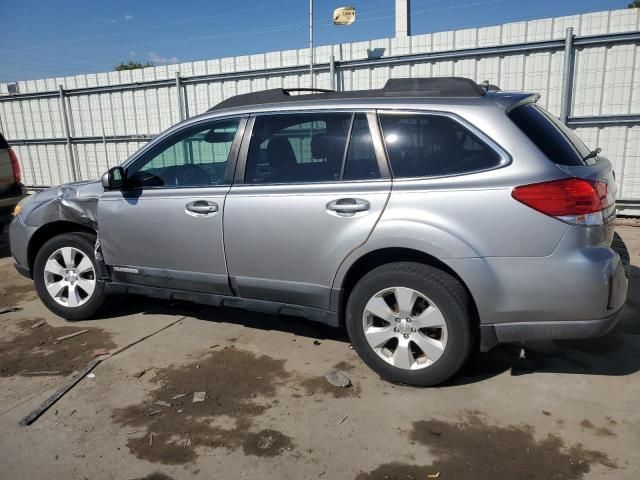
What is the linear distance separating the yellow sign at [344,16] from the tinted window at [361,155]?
6283mm

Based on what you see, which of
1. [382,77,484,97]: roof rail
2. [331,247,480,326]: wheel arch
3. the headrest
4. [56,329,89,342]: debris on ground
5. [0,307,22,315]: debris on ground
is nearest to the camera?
[331,247,480,326]: wheel arch

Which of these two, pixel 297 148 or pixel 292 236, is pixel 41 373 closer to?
pixel 292 236

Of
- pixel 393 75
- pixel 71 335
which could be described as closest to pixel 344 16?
pixel 393 75

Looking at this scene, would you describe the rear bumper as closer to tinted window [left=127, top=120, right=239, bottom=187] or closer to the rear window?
the rear window

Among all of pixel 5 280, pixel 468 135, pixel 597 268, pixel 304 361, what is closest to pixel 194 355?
pixel 304 361

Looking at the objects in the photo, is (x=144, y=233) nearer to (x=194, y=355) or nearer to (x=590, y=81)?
(x=194, y=355)

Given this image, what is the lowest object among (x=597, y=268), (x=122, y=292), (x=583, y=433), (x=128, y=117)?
(x=583, y=433)

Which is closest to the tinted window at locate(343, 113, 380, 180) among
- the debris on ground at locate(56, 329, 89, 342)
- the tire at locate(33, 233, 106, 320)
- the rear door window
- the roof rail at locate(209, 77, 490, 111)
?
the rear door window

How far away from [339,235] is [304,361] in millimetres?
1039

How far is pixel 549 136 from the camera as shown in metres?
2.99

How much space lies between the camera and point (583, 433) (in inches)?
106

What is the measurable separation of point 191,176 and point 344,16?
6.12 metres

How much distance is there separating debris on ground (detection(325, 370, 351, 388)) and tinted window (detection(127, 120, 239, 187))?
1.60 meters

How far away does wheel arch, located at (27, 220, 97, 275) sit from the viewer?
4405 millimetres
